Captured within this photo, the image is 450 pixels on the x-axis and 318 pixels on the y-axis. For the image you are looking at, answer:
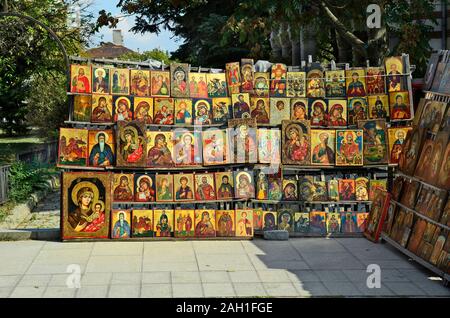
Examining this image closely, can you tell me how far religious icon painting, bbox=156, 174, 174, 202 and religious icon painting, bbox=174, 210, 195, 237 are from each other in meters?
0.31

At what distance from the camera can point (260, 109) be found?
12945 millimetres

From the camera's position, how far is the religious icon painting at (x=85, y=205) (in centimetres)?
1216

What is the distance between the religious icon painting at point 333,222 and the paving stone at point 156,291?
4.29 m

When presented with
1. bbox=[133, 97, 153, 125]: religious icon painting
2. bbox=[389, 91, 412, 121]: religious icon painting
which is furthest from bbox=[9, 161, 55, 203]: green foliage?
bbox=[389, 91, 412, 121]: religious icon painting

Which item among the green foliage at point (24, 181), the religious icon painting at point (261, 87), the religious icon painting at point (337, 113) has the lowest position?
the green foliage at point (24, 181)

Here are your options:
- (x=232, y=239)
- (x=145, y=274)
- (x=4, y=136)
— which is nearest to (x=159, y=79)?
(x=232, y=239)

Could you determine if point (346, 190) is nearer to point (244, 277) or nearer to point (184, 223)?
point (184, 223)

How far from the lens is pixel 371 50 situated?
53.6 ft

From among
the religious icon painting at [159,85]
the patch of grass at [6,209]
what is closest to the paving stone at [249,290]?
the religious icon painting at [159,85]

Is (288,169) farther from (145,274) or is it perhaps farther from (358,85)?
(145,274)

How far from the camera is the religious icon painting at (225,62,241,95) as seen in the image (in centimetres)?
1289

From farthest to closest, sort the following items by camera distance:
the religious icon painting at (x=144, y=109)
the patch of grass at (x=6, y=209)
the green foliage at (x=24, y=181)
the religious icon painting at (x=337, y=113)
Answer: the green foliage at (x=24, y=181) → the patch of grass at (x=6, y=209) → the religious icon painting at (x=337, y=113) → the religious icon painting at (x=144, y=109)

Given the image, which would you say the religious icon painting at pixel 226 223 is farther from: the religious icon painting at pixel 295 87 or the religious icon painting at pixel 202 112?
the religious icon painting at pixel 295 87

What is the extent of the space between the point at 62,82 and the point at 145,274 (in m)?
21.2
